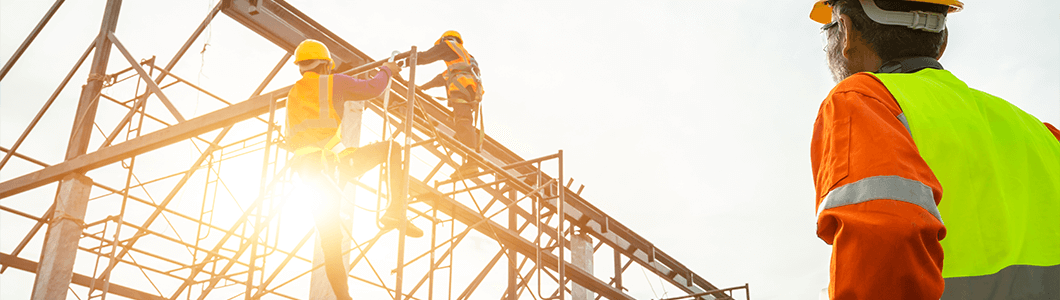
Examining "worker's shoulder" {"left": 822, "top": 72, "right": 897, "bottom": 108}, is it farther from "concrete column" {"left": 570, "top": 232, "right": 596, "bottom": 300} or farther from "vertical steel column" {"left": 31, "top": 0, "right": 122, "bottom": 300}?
"concrete column" {"left": 570, "top": 232, "right": 596, "bottom": 300}

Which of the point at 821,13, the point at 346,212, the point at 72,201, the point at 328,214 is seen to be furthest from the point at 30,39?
the point at 821,13

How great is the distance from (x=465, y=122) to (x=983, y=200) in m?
10.5

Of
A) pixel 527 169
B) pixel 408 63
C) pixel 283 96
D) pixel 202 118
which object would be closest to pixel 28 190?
pixel 202 118

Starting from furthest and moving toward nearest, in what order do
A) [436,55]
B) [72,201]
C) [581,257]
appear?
[581,257]
[436,55]
[72,201]

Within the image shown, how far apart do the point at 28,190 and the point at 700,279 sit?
15340 millimetres

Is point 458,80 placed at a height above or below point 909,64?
above

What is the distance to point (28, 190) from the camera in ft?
36.9

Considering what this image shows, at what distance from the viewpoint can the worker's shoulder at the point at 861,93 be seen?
1.66 metres

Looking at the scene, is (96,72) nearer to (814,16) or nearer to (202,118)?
(202,118)

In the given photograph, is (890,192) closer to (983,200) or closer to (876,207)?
(876,207)

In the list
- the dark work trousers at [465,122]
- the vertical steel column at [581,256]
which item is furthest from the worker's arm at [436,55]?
the vertical steel column at [581,256]

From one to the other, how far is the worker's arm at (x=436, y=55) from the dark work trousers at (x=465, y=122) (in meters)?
0.77

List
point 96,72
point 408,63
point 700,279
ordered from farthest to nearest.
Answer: point 700,279, point 96,72, point 408,63

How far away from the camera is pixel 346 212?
9773 mm
